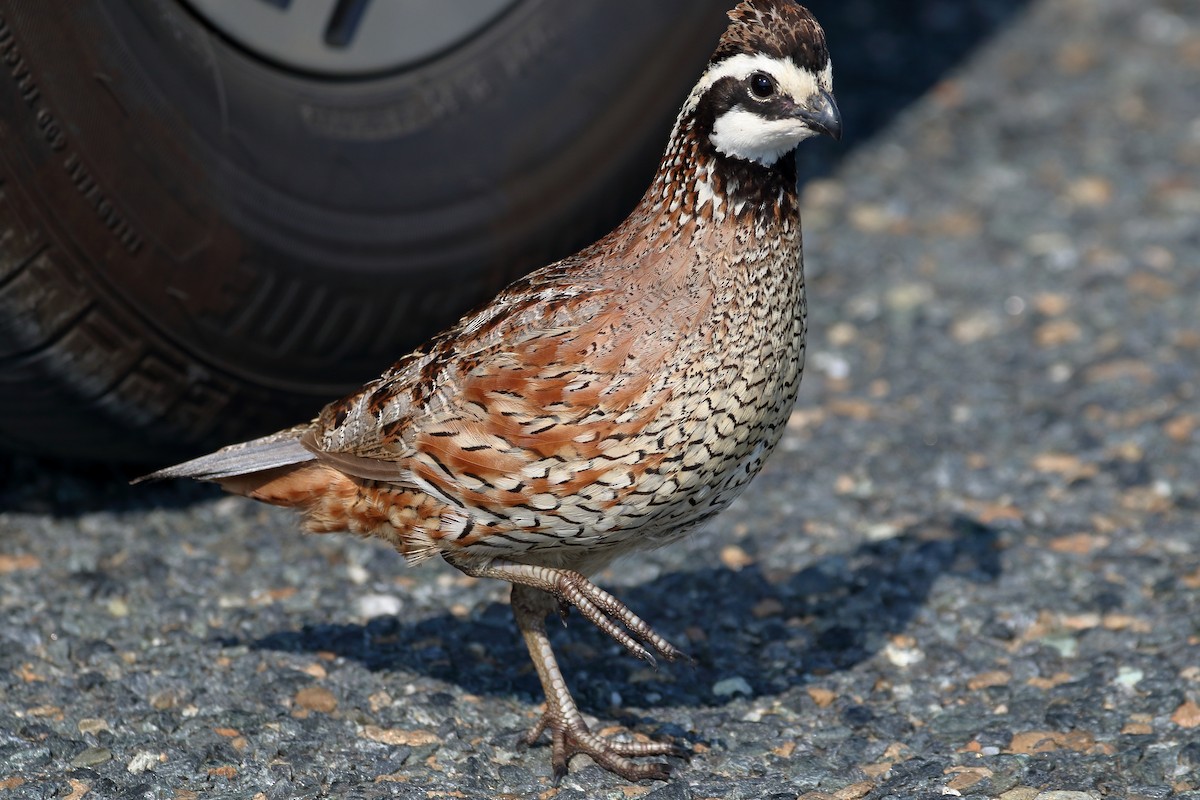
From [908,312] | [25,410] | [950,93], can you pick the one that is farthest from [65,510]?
[950,93]

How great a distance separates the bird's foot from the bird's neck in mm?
1297

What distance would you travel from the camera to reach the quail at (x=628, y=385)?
340cm

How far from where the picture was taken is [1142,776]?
3.51 m

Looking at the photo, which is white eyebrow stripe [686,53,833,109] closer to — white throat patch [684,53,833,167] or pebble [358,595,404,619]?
white throat patch [684,53,833,167]

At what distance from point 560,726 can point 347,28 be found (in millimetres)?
2060

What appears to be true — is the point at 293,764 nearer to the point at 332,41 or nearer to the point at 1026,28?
the point at 332,41

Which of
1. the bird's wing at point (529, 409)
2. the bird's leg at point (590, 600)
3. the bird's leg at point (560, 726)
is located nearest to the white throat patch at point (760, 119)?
the bird's wing at point (529, 409)

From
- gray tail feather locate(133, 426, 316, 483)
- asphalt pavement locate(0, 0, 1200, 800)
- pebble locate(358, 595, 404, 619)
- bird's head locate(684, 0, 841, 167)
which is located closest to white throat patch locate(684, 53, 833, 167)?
bird's head locate(684, 0, 841, 167)

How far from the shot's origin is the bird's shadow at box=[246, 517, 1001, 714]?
4.08m

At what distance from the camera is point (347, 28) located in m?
4.29

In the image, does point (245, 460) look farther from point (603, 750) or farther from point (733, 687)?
point (733, 687)

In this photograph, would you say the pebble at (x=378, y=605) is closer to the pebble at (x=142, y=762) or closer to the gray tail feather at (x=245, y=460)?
the gray tail feather at (x=245, y=460)

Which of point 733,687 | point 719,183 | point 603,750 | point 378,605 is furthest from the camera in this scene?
point 378,605

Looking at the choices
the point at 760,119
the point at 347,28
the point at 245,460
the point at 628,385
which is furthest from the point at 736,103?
the point at 245,460
